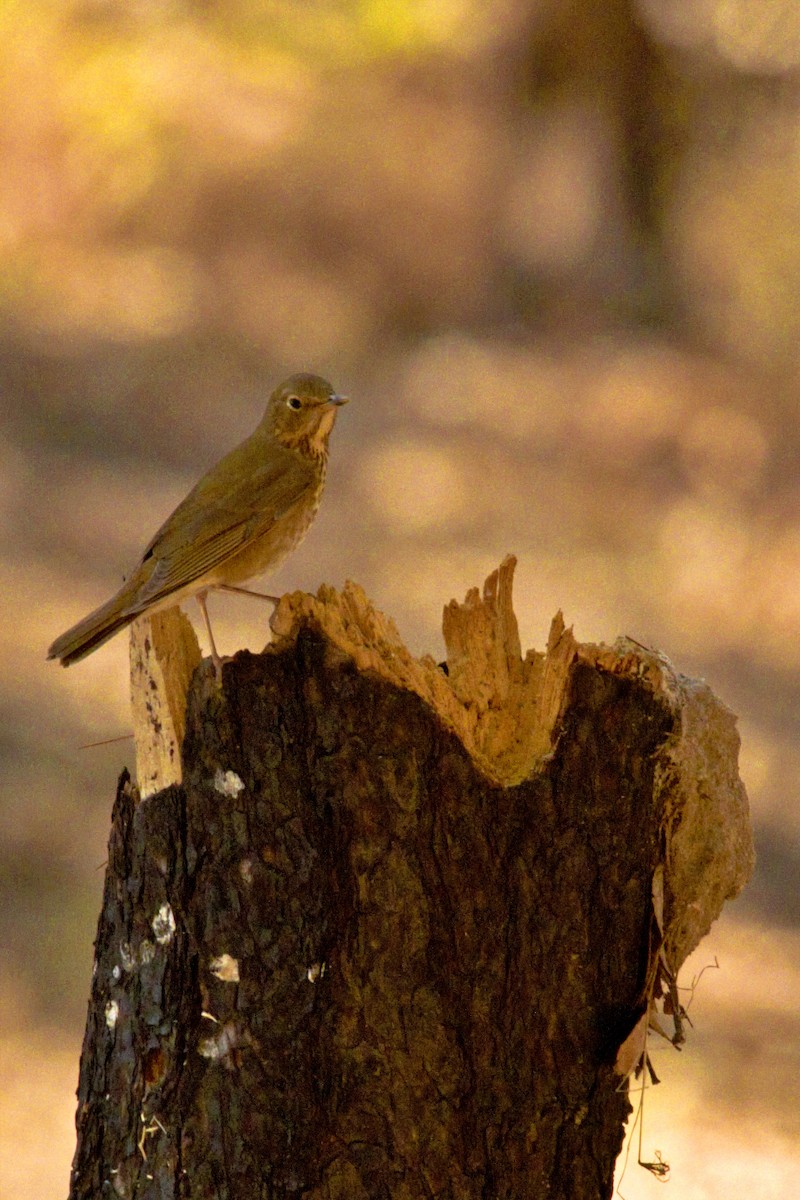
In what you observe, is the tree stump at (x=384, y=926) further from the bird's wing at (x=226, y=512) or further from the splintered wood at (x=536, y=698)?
the bird's wing at (x=226, y=512)

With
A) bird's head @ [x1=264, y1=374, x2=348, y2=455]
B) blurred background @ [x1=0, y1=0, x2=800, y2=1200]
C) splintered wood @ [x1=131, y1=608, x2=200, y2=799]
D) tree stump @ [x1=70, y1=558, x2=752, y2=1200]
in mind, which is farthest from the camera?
blurred background @ [x1=0, y1=0, x2=800, y2=1200]

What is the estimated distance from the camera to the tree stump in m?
2.31

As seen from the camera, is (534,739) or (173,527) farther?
(173,527)

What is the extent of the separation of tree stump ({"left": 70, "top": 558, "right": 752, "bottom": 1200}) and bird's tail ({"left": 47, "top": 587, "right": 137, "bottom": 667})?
9.0 inches

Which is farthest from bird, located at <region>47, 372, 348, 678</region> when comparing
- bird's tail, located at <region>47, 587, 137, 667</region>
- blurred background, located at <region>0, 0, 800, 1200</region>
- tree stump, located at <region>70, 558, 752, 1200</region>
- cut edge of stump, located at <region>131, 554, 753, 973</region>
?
A: blurred background, located at <region>0, 0, 800, 1200</region>

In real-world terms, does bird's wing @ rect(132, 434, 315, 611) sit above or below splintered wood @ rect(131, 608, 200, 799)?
above

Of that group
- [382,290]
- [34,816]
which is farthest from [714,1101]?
[382,290]

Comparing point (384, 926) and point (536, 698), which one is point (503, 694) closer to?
point (536, 698)

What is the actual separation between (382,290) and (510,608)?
4122 millimetres

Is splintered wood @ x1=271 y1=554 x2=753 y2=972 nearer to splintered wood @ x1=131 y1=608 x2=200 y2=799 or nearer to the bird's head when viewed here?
splintered wood @ x1=131 y1=608 x2=200 y2=799

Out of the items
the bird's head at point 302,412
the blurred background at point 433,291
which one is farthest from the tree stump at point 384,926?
the blurred background at point 433,291

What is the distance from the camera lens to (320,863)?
7.67 feet

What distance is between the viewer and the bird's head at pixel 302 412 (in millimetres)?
2889

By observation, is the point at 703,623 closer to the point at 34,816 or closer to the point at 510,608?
the point at 34,816
